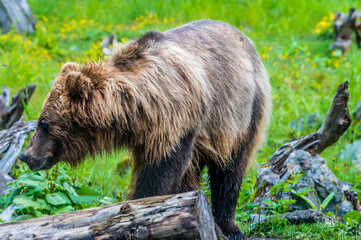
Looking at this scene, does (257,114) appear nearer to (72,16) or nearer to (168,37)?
(168,37)

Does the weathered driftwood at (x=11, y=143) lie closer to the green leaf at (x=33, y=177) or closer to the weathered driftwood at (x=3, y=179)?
the weathered driftwood at (x=3, y=179)

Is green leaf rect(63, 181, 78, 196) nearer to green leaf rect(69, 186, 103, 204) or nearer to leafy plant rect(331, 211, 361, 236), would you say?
green leaf rect(69, 186, 103, 204)

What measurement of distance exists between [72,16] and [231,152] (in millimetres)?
8874

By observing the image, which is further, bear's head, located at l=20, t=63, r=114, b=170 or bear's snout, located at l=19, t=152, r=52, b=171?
bear's snout, located at l=19, t=152, r=52, b=171

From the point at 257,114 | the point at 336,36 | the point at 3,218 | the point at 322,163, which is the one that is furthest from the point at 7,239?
the point at 336,36

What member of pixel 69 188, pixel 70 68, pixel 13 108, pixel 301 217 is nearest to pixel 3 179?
pixel 69 188

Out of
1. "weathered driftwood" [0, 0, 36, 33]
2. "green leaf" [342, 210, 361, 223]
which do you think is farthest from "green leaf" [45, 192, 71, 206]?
"weathered driftwood" [0, 0, 36, 33]

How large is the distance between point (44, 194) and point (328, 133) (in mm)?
2941

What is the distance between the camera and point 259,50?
30.1 ft

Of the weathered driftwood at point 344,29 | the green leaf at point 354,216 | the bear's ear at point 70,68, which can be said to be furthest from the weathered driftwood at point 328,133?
the weathered driftwood at point 344,29

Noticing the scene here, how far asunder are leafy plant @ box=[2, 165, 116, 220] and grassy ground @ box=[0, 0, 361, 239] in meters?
0.67

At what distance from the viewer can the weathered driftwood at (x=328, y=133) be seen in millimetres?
4895

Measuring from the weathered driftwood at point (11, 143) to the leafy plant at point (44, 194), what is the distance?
77 cm

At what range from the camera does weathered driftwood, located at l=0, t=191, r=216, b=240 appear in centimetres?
273
